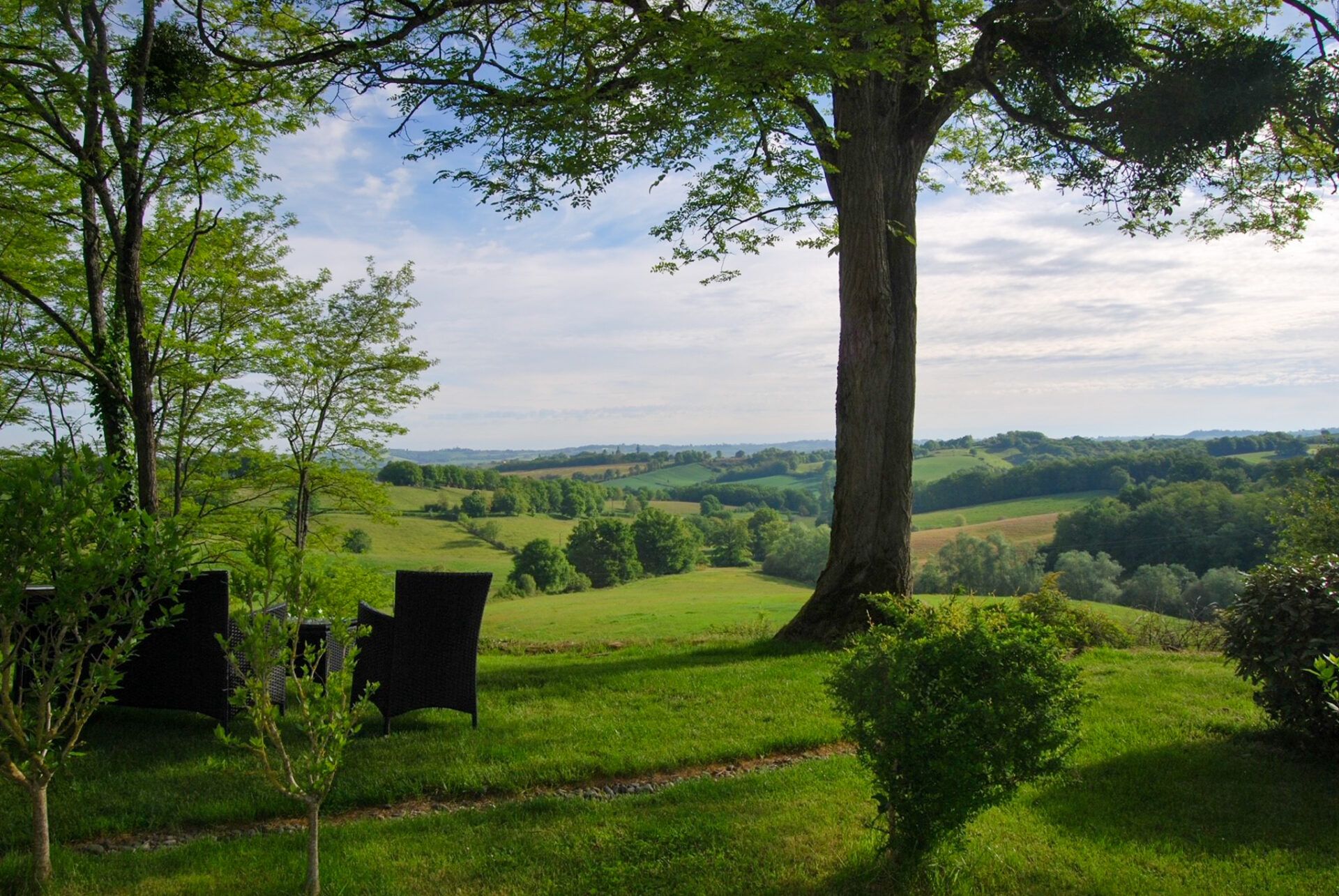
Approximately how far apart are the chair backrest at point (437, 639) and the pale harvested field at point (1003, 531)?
100 ft

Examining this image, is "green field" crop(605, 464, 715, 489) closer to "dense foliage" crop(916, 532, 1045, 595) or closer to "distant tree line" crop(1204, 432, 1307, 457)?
"dense foliage" crop(916, 532, 1045, 595)

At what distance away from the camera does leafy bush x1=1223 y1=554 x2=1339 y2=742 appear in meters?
4.26

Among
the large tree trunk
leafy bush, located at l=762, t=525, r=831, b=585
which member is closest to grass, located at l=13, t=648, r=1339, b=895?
the large tree trunk

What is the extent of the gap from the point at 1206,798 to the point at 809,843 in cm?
219

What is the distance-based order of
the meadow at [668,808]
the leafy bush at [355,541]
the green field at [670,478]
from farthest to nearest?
the green field at [670,478] → the leafy bush at [355,541] → the meadow at [668,808]

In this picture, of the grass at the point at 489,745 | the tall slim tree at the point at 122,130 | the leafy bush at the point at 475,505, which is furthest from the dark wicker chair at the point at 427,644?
the leafy bush at the point at 475,505

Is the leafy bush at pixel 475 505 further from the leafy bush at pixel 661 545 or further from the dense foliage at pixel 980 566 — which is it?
the dense foliage at pixel 980 566

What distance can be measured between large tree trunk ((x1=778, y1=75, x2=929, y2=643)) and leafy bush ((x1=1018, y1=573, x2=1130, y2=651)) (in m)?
1.81

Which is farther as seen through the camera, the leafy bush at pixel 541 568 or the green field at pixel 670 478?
the green field at pixel 670 478

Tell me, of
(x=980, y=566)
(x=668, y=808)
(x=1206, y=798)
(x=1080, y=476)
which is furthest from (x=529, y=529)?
(x=1206, y=798)

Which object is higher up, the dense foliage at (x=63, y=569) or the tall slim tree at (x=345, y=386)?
the tall slim tree at (x=345, y=386)

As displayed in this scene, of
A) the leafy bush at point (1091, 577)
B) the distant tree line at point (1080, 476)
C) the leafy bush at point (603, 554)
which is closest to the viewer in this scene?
the leafy bush at point (1091, 577)

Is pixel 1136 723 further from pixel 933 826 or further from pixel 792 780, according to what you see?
pixel 933 826

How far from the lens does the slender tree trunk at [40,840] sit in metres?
2.83
